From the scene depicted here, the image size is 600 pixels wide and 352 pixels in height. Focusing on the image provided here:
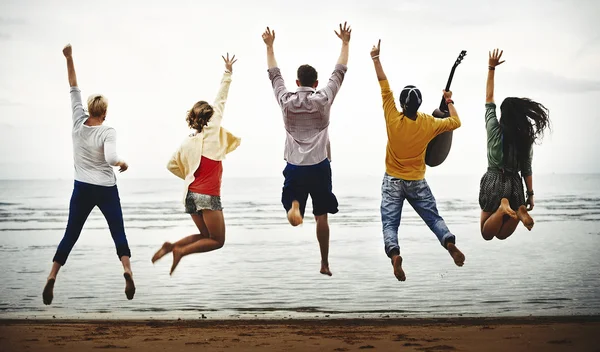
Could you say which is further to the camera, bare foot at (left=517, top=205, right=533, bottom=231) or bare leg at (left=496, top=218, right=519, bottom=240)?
bare leg at (left=496, top=218, right=519, bottom=240)

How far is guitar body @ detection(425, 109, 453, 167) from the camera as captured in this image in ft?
19.5

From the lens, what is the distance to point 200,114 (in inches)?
232

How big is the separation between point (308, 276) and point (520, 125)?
5105mm

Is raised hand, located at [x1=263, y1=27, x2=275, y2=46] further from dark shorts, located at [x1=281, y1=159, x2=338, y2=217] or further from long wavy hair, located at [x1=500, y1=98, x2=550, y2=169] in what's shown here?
long wavy hair, located at [x1=500, y1=98, x2=550, y2=169]

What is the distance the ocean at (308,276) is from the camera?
28.0ft

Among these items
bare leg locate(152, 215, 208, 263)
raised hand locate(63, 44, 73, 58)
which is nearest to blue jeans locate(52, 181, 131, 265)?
bare leg locate(152, 215, 208, 263)

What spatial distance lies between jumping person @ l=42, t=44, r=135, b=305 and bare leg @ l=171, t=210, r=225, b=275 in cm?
41

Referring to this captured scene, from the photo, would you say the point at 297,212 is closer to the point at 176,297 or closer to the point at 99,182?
the point at 99,182

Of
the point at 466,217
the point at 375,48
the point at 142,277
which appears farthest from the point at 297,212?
the point at 466,217

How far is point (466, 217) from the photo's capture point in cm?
2086

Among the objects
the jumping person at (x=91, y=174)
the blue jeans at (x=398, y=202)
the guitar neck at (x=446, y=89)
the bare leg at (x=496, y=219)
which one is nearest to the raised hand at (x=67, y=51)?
the jumping person at (x=91, y=174)

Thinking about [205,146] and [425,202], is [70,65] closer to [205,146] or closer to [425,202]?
[205,146]

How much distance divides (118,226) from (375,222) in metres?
14.4

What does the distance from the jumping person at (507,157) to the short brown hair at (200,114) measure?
2.32m
